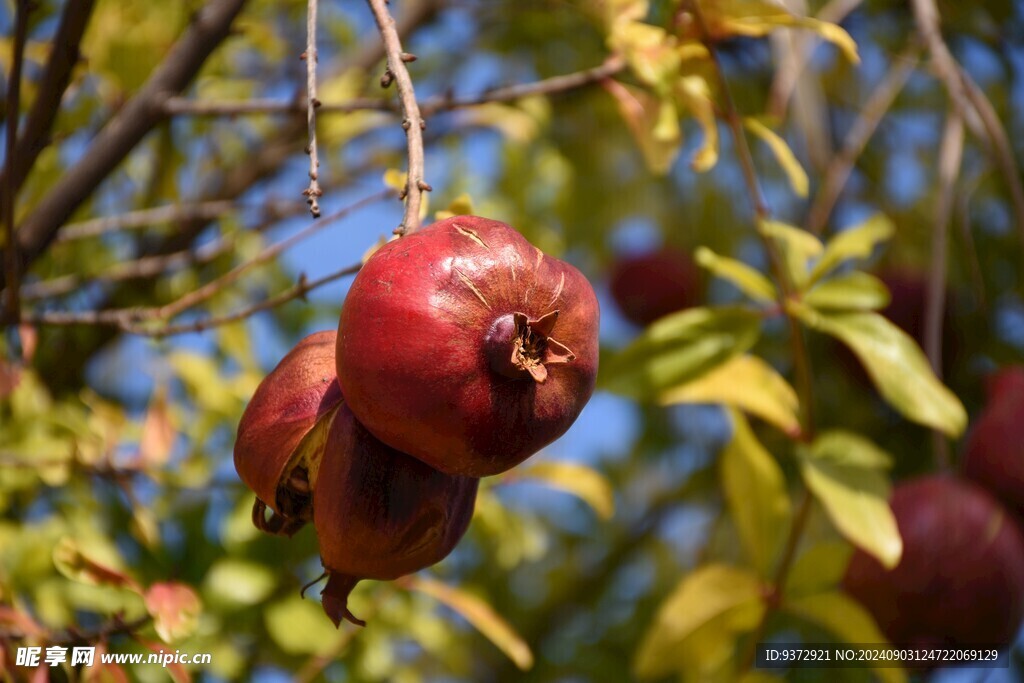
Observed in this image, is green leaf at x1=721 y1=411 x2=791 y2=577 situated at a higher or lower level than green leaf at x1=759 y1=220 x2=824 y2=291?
lower

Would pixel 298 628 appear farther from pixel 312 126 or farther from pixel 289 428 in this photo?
pixel 312 126

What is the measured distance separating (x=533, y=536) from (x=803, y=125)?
2.32 feet

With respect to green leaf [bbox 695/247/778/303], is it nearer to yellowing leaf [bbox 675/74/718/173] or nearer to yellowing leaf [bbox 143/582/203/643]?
yellowing leaf [bbox 675/74/718/173]

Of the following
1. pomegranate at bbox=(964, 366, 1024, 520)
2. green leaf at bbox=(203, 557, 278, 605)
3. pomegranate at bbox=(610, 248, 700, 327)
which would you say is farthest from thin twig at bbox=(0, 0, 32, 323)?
pomegranate at bbox=(610, 248, 700, 327)

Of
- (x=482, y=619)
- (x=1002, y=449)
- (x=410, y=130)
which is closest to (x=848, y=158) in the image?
(x=1002, y=449)

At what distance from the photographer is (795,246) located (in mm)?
1079

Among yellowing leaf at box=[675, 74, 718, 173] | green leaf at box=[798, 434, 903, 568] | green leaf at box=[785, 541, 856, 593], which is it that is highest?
yellowing leaf at box=[675, 74, 718, 173]

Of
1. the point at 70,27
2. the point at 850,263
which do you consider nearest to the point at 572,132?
the point at 850,263

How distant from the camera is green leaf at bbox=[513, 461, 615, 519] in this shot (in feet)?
3.90

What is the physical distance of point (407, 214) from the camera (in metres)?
0.61

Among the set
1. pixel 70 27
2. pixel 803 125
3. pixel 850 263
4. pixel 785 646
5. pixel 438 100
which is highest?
pixel 70 27

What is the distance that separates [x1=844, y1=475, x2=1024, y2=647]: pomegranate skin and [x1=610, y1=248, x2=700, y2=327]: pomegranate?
2.94 feet

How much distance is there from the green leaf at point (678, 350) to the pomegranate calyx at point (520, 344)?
19.8 inches

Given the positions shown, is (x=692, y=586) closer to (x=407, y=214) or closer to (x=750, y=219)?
(x=407, y=214)
